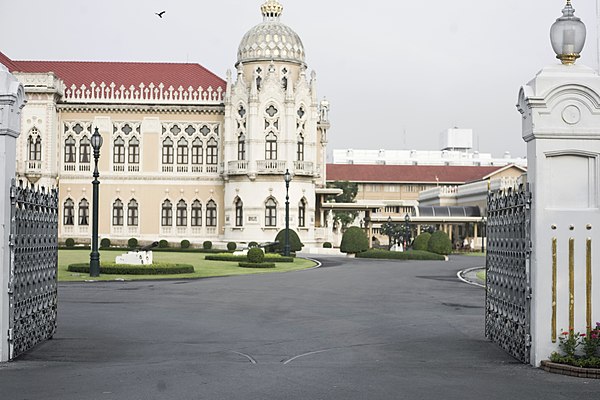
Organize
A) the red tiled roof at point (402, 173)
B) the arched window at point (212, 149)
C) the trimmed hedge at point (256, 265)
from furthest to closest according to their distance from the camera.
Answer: the red tiled roof at point (402, 173) → the arched window at point (212, 149) → the trimmed hedge at point (256, 265)

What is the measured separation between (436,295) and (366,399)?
1449 cm

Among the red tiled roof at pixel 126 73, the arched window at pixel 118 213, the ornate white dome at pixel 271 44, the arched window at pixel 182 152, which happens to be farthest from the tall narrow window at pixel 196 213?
the ornate white dome at pixel 271 44

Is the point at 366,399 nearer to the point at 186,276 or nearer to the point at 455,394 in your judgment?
the point at 455,394

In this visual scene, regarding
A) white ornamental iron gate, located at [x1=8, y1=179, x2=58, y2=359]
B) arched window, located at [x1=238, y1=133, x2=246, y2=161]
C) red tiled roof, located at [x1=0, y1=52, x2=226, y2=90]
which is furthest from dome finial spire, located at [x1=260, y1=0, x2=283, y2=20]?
white ornamental iron gate, located at [x1=8, y1=179, x2=58, y2=359]

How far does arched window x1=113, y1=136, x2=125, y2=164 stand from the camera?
6531cm

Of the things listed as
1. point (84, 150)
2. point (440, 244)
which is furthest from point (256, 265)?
point (84, 150)

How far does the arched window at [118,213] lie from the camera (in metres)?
65.4

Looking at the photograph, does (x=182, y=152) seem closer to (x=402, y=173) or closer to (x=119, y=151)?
(x=119, y=151)

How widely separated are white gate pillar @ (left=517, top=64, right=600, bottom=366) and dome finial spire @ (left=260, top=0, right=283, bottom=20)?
55591 mm

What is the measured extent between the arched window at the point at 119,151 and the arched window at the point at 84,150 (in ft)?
6.24

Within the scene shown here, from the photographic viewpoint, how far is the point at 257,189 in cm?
6259

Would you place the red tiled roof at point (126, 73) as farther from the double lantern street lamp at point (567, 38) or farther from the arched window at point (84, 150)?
the double lantern street lamp at point (567, 38)

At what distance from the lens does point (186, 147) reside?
6569 cm

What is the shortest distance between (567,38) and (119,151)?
56.2 metres
